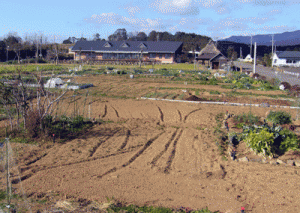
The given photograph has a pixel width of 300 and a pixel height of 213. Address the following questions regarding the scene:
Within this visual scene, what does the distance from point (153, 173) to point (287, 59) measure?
59.0m

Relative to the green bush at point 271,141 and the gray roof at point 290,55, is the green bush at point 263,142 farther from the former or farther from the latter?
the gray roof at point 290,55

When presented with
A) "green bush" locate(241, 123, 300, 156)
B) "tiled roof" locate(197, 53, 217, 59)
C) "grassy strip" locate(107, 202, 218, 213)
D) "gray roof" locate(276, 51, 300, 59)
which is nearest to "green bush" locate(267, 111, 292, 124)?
"green bush" locate(241, 123, 300, 156)

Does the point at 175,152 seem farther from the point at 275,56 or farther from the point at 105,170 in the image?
the point at 275,56

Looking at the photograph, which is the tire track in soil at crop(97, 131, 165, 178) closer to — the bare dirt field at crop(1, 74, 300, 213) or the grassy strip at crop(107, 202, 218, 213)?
the bare dirt field at crop(1, 74, 300, 213)

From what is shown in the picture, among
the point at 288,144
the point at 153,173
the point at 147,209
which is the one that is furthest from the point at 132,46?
the point at 147,209

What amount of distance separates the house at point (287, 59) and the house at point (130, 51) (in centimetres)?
2075

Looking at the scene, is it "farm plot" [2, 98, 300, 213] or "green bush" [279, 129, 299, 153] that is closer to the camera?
"farm plot" [2, 98, 300, 213]

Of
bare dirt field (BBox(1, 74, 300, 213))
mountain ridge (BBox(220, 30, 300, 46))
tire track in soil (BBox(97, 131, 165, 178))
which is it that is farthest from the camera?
mountain ridge (BBox(220, 30, 300, 46))

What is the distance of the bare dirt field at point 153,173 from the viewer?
17.5 ft

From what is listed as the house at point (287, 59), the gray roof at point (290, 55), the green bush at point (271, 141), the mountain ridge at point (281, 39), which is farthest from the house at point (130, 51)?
the green bush at point (271, 141)

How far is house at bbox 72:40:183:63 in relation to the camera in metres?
52.4

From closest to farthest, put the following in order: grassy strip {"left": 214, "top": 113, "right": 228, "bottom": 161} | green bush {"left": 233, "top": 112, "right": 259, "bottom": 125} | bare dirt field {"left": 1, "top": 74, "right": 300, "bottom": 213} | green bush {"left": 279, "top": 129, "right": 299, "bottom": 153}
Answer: bare dirt field {"left": 1, "top": 74, "right": 300, "bottom": 213} → green bush {"left": 279, "top": 129, "right": 299, "bottom": 153} → grassy strip {"left": 214, "top": 113, "right": 228, "bottom": 161} → green bush {"left": 233, "top": 112, "right": 259, "bottom": 125}

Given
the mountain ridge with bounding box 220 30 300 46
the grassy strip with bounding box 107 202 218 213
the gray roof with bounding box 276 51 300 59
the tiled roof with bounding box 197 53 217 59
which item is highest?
the mountain ridge with bounding box 220 30 300 46

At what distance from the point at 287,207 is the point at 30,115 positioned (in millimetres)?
7395
